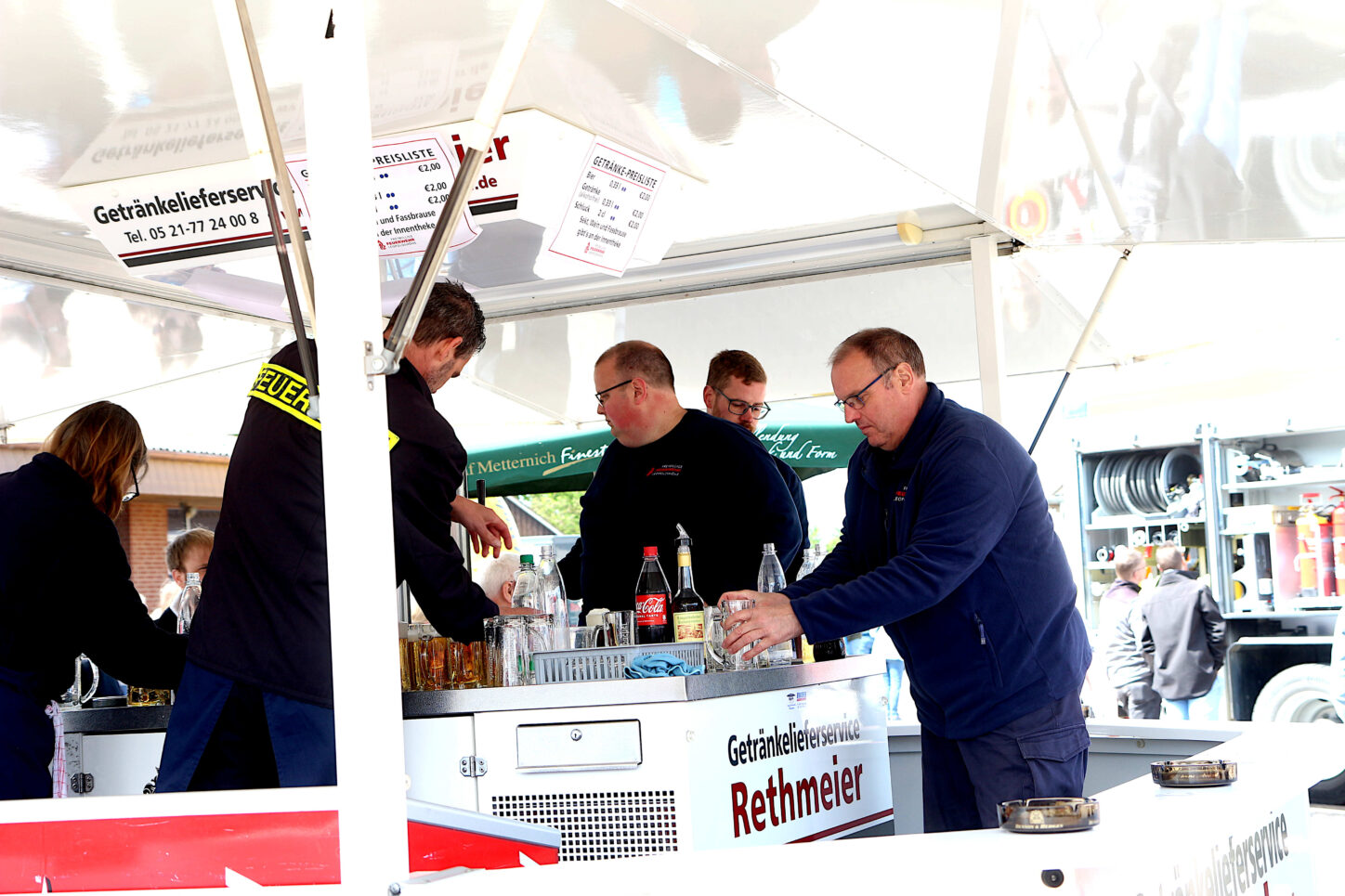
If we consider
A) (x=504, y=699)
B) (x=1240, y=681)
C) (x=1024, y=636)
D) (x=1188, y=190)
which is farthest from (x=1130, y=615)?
(x=504, y=699)

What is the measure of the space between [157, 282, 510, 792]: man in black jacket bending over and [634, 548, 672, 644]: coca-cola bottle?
0.59 meters

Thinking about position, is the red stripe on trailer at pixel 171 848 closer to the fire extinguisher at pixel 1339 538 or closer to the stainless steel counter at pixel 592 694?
the stainless steel counter at pixel 592 694

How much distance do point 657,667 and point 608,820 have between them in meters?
0.33

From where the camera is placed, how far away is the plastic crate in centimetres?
285

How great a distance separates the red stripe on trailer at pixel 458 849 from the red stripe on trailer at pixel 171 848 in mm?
216

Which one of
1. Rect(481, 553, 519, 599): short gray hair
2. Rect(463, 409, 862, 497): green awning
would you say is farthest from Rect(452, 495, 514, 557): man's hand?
Rect(463, 409, 862, 497): green awning

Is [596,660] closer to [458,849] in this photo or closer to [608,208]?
[458,849]

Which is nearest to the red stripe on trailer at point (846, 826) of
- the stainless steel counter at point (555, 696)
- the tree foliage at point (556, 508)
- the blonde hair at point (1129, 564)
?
the stainless steel counter at point (555, 696)

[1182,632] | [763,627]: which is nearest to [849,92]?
[763,627]

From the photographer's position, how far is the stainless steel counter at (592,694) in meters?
2.68

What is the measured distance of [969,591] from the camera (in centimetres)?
299

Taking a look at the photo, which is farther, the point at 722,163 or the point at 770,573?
the point at 722,163

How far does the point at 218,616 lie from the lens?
106 inches

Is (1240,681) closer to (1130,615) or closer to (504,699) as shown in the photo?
(1130,615)
